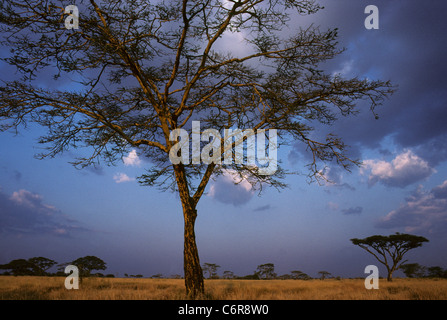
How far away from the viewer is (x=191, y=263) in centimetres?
842

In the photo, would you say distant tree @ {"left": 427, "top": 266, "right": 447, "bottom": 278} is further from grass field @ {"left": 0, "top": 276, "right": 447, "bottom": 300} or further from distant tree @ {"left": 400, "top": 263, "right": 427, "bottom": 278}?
grass field @ {"left": 0, "top": 276, "right": 447, "bottom": 300}

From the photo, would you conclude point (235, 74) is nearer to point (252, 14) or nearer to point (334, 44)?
point (252, 14)

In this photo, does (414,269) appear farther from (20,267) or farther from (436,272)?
(20,267)

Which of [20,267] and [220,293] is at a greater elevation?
[220,293]

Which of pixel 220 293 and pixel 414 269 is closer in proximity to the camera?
pixel 220 293

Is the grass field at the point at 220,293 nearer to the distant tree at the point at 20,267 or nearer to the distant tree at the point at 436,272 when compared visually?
the distant tree at the point at 20,267

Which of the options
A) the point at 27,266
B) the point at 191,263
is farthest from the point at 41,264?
the point at 191,263

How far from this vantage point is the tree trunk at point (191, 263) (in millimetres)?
8250

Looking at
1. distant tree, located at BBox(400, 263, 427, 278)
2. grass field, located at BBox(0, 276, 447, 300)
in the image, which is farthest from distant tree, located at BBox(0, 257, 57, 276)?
distant tree, located at BBox(400, 263, 427, 278)

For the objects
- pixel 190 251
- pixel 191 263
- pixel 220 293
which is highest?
pixel 190 251

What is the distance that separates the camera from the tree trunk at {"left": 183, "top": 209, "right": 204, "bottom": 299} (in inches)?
325

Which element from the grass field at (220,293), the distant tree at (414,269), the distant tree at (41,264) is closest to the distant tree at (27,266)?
the distant tree at (41,264)
